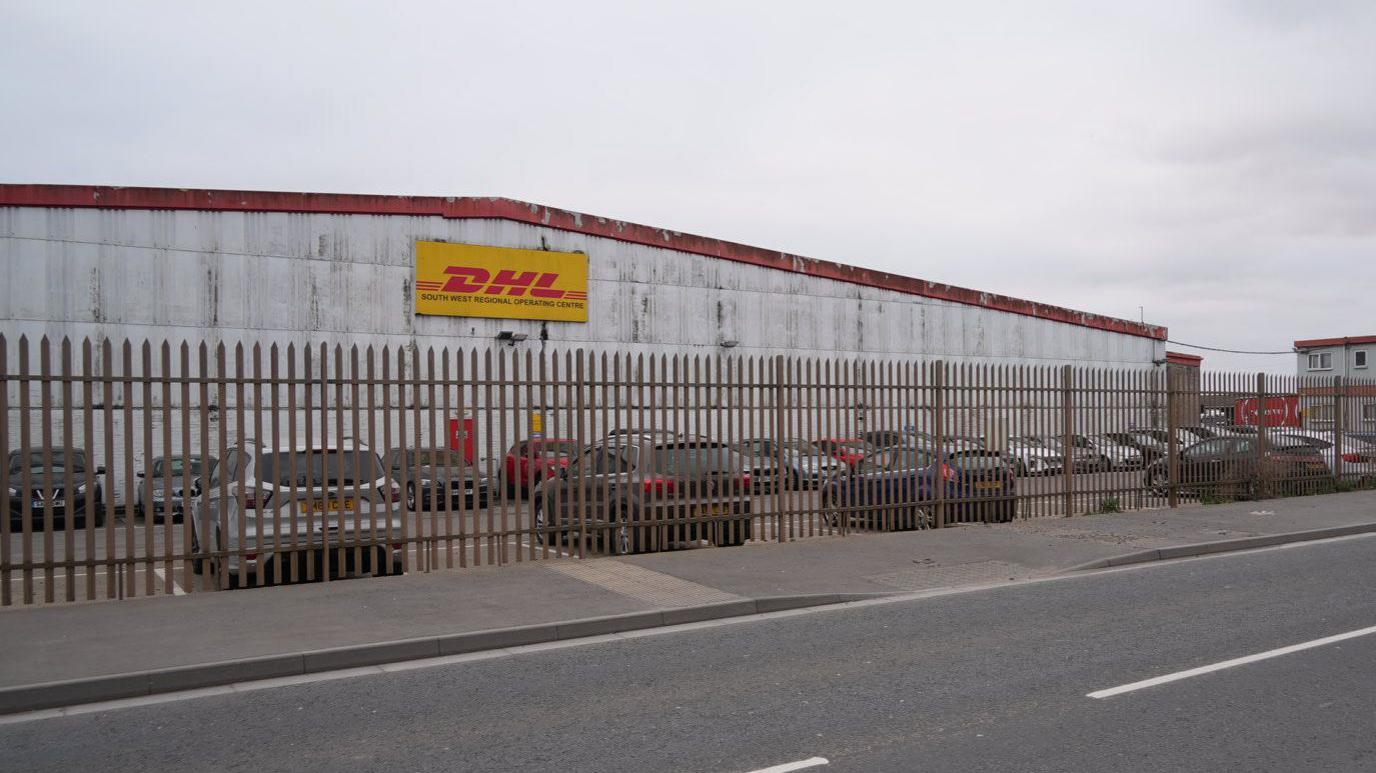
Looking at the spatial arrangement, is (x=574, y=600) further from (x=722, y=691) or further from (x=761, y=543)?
(x=761, y=543)

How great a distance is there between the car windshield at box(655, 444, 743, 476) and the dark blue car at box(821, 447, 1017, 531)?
5.55 feet

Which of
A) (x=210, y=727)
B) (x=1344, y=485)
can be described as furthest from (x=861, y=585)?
(x=1344, y=485)

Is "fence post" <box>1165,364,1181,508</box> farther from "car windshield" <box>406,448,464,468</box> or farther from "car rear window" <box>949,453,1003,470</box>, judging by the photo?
"car windshield" <box>406,448,464,468</box>

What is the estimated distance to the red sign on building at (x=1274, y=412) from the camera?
1916 cm

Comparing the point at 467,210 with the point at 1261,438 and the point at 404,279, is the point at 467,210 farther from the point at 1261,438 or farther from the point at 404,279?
the point at 1261,438

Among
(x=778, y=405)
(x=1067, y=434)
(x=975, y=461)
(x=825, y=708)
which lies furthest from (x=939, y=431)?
(x=825, y=708)

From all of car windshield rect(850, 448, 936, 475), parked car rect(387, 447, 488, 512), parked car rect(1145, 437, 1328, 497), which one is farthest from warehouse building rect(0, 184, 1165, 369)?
parked car rect(1145, 437, 1328, 497)

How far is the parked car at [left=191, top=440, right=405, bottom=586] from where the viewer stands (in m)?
9.56

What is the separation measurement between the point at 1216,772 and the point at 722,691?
2.88 meters

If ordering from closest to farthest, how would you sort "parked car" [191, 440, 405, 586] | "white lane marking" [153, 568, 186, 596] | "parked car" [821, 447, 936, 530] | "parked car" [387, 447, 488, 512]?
"parked car" [191, 440, 405, 586], "white lane marking" [153, 568, 186, 596], "parked car" [387, 447, 488, 512], "parked car" [821, 447, 936, 530]

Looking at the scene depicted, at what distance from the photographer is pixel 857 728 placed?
579 cm

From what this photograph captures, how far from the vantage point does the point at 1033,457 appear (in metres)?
16.1

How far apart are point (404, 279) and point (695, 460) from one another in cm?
1574

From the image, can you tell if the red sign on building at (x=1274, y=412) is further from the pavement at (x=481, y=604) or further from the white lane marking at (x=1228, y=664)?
the white lane marking at (x=1228, y=664)
